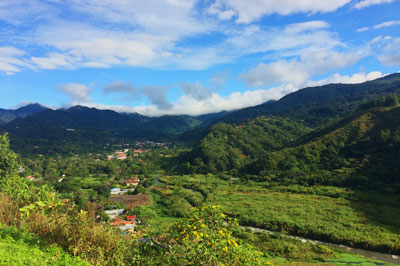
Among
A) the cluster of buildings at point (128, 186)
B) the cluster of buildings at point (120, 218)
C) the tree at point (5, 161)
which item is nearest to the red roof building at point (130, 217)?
the cluster of buildings at point (120, 218)

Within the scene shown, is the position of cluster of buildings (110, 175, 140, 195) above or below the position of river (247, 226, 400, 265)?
above

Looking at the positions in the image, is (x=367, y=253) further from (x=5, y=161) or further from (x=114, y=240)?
(x=5, y=161)

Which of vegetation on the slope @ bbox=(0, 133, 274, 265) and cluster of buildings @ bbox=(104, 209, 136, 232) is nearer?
vegetation on the slope @ bbox=(0, 133, 274, 265)

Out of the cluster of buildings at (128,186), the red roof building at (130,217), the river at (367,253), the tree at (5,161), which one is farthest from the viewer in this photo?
the cluster of buildings at (128,186)

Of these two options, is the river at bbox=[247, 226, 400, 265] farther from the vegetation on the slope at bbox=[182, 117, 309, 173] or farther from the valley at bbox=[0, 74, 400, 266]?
the vegetation on the slope at bbox=[182, 117, 309, 173]

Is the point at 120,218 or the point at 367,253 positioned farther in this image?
the point at 120,218

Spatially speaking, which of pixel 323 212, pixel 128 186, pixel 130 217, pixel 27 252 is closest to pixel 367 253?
pixel 323 212

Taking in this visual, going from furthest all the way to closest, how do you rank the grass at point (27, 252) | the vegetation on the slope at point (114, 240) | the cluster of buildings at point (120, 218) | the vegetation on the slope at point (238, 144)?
1. the vegetation on the slope at point (238, 144)
2. the cluster of buildings at point (120, 218)
3. the vegetation on the slope at point (114, 240)
4. the grass at point (27, 252)

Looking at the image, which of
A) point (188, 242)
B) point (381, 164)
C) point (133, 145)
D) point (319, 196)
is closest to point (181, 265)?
point (188, 242)

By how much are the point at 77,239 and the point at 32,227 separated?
6.14 ft

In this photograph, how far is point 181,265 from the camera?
6875 millimetres

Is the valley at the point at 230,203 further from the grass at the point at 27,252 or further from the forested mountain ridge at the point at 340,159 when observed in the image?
the forested mountain ridge at the point at 340,159

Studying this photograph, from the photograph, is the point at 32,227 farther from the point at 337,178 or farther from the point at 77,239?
the point at 337,178

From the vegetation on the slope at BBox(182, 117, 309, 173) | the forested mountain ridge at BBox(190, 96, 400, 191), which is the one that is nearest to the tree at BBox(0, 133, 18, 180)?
the forested mountain ridge at BBox(190, 96, 400, 191)
